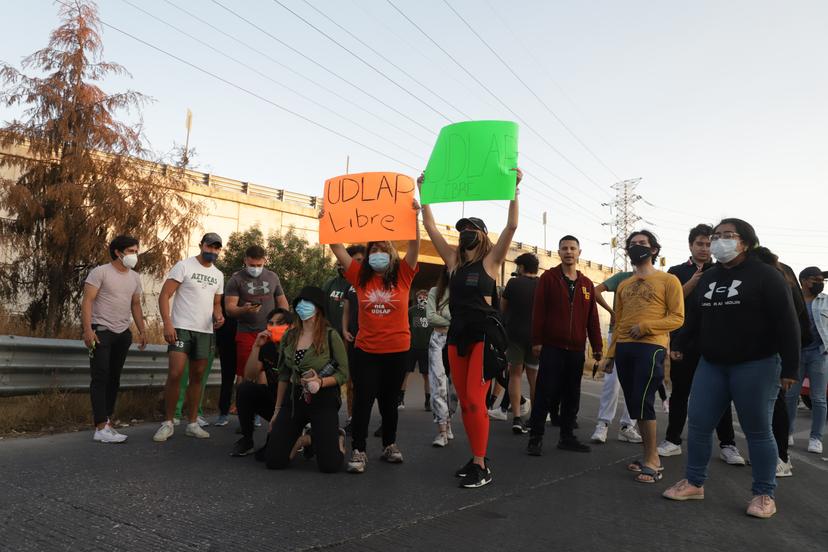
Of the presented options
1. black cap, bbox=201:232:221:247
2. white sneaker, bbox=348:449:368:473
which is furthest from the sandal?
Answer: black cap, bbox=201:232:221:247

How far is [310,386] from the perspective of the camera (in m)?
4.96

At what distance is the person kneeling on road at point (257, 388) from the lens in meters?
5.62

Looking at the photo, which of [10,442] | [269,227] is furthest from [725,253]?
[269,227]

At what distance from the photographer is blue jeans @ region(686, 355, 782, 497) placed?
427 centimetres

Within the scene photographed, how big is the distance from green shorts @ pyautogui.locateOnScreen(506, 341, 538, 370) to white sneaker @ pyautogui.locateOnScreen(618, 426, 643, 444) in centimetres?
124

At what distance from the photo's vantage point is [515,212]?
4.75 m

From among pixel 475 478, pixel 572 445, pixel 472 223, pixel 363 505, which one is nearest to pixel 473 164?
pixel 472 223

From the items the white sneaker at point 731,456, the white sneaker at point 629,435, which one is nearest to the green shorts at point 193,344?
the white sneaker at point 629,435

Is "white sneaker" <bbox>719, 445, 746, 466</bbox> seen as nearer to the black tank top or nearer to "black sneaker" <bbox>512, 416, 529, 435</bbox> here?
"black sneaker" <bbox>512, 416, 529, 435</bbox>

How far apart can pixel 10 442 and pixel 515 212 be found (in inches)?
184

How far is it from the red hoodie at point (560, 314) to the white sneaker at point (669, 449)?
4.09 ft

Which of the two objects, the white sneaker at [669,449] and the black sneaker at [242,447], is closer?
the black sneaker at [242,447]

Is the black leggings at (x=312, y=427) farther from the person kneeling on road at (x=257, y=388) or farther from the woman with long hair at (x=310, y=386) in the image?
the person kneeling on road at (x=257, y=388)

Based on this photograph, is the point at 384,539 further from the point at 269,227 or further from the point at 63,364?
the point at 269,227
